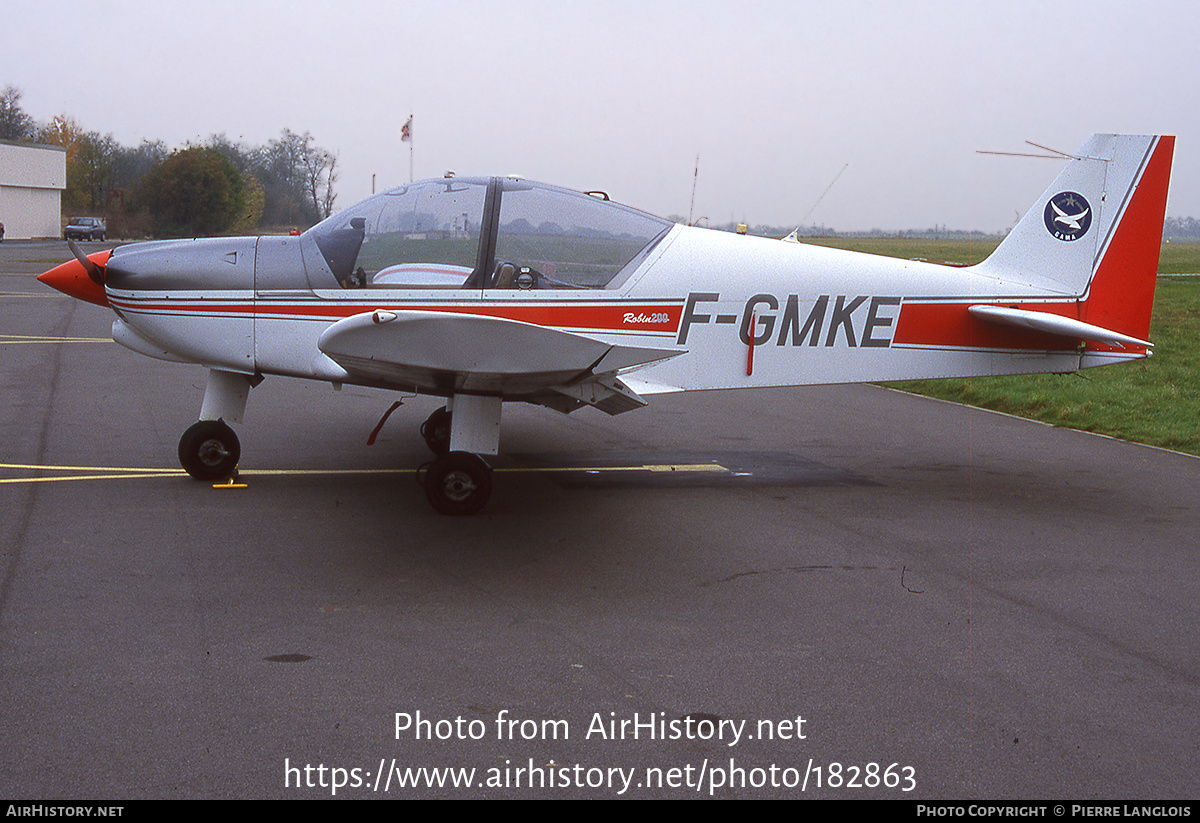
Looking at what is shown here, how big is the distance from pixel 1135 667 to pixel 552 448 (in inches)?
212

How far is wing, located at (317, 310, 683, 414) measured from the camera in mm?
5301

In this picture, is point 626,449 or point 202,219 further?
point 202,219

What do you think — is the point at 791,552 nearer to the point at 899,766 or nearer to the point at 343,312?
the point at 899,766

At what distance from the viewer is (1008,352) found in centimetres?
740

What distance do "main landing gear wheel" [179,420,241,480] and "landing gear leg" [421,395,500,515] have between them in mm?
1809

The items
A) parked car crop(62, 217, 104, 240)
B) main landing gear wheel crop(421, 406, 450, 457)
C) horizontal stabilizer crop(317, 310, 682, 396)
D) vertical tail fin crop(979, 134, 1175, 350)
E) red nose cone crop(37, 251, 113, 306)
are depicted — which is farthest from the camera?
parked car crop(62, 217, 104, 240)

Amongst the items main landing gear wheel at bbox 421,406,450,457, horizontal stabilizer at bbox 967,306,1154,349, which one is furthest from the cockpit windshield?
horizontal stabilizer at bbox 967,306,1154,349

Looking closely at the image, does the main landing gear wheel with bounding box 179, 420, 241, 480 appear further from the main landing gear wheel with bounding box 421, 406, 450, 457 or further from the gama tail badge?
the gama tail badge

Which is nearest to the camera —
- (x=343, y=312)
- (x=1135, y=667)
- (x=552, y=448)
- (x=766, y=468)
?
(x=1135, y=667)

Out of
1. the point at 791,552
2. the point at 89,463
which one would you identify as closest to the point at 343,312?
the point at 89,463

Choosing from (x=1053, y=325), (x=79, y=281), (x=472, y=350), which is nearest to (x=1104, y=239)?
(x=1053, y=325)

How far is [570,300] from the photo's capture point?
682 centimetres

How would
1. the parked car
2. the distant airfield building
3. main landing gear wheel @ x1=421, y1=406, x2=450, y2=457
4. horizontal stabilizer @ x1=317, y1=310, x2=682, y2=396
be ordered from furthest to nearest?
the distant airfield building, the parked car, main landing gear wheel @ x1=421, y1=406, x2=450, y2=457, horizontal stabilizer @ x1=317, y1=310, x2=682, y2=396

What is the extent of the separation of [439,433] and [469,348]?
2844 millimetres
